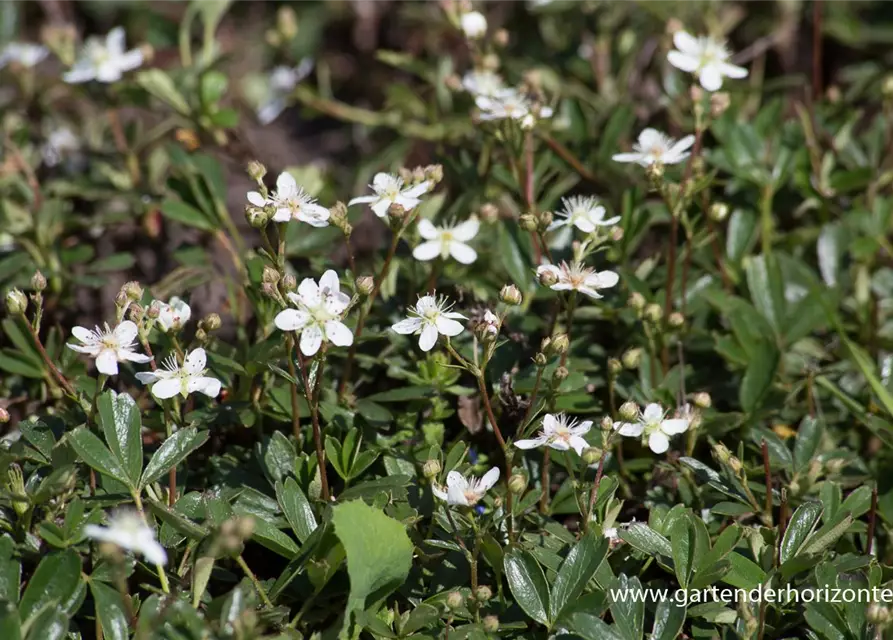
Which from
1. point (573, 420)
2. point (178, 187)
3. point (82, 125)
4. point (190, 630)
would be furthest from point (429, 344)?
point (82, 125)

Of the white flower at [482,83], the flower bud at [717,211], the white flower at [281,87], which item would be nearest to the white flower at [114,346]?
the white flower at [482,83]

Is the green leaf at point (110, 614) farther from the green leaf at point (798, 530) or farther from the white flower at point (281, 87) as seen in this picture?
the white flower at point (281, 87)

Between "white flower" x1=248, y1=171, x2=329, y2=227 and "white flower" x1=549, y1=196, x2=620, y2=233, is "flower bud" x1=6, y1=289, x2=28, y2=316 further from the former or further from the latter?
"white flower" x1=549, y1=196, x2=620, y2=233

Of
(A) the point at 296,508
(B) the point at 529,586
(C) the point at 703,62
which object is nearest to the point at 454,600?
(B) the point at 529,586

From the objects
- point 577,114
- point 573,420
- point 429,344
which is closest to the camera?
point 429,344

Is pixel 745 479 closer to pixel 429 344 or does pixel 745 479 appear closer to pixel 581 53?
pixel 429 344

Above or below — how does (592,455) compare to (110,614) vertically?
above

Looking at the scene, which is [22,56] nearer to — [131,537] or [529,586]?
[131,537]
